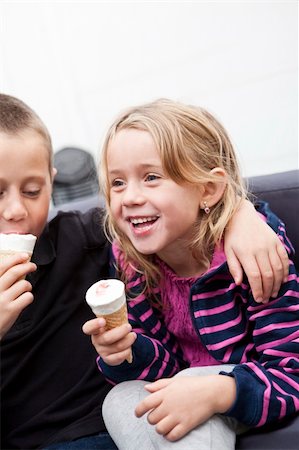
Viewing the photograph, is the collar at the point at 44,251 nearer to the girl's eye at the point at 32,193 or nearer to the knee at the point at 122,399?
the girl's eye at the point at 32,193

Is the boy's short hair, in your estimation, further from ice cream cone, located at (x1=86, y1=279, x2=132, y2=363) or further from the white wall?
the white wall

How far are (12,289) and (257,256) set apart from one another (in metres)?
0.52

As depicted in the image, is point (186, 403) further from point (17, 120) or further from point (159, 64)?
point (159, 64)

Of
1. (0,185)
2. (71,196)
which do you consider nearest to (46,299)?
(0,185)

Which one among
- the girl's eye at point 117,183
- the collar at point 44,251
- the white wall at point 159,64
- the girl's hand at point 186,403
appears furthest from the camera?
the white wall at point 159,64

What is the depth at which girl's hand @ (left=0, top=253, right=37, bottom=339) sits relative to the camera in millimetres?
1030

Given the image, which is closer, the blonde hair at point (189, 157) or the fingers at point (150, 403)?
the fingers at point (150, 403)

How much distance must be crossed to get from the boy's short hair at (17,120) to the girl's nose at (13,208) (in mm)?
166

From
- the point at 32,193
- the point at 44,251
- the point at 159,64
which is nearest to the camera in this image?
the point at 32,193

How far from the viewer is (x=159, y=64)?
2.42 m

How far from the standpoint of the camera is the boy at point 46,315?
3.82 feet

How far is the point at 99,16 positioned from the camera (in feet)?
8.04

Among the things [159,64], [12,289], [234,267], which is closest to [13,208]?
[12,289]

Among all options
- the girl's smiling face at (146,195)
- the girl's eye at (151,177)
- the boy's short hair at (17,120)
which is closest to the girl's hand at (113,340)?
the girl's smiling face at (146,195)
